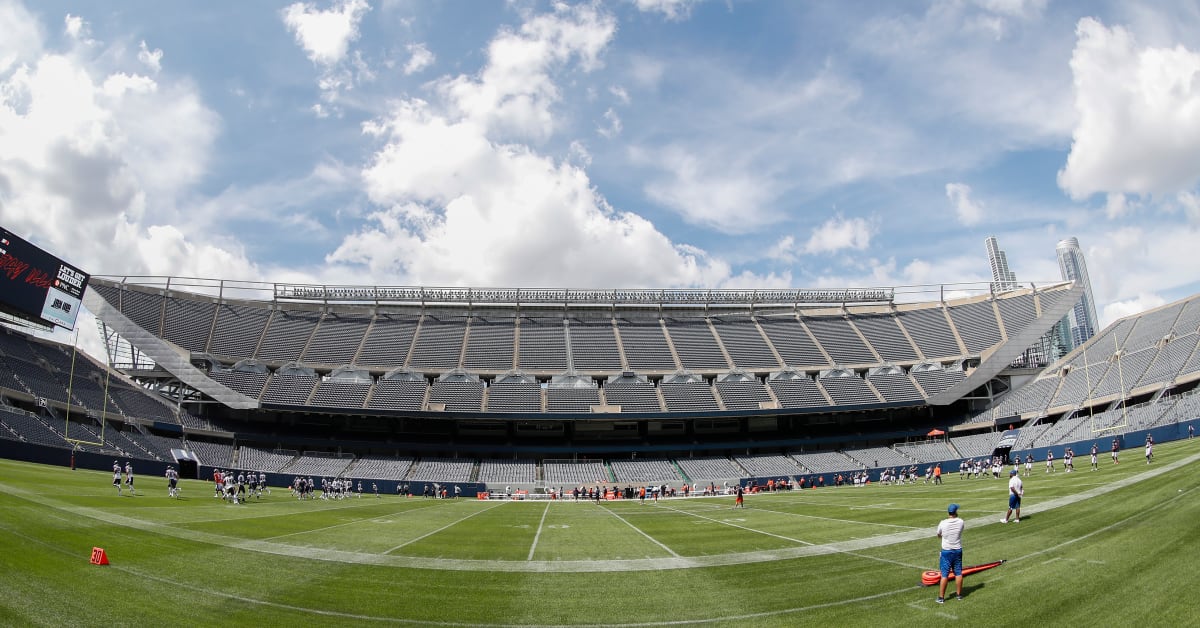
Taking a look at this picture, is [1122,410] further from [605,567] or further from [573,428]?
[605,567]

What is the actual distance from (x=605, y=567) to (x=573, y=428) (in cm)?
4913

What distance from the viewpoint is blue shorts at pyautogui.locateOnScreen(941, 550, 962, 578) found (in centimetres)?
1060

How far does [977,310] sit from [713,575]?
2865 inches

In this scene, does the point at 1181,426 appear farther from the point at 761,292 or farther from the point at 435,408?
the point at 435,408

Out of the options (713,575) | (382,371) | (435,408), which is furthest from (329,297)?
(713,575)

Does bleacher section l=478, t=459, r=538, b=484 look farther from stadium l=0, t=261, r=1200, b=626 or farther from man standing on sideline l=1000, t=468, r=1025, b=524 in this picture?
man standing on sideline l=1000, t=468, r=1025, b=524

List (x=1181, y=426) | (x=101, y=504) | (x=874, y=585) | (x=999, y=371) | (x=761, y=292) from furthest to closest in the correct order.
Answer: (x=761, y=292)
(x=999, y=371)
(x=1181, y=426)
(x=101, y=504)
(x=874, y=585)

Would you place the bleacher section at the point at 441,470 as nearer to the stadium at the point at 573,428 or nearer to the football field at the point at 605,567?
the stadium at the point at 573,428

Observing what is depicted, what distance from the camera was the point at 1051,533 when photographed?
1516cm

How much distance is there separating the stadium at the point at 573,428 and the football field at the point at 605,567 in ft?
0.60

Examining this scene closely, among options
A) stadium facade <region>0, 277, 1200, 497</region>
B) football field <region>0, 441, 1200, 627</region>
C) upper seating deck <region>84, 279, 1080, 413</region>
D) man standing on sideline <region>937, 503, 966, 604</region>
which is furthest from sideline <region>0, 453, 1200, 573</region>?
upper seating deck <region>84, 279, 1080, 413</region>

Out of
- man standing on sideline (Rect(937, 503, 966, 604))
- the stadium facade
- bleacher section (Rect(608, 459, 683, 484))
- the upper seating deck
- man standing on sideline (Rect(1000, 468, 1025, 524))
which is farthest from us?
the upper seating deck

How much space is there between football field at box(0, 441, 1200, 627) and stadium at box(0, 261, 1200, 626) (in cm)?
18

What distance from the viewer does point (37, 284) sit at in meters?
Result: 45.4
